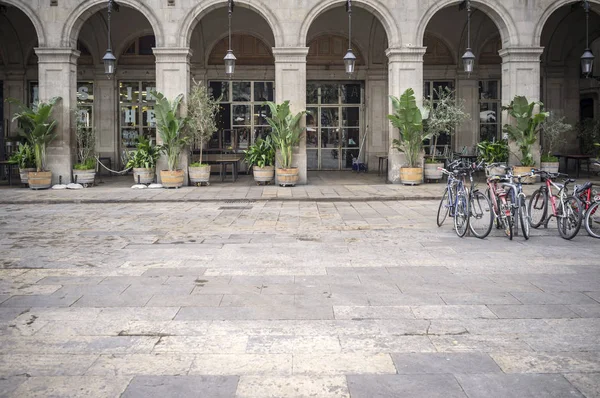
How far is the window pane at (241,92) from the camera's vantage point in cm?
2420

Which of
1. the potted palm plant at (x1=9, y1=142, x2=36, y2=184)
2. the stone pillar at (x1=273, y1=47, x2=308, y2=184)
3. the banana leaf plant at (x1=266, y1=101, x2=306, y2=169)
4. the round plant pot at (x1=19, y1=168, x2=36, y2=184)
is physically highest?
the stone pillar at (x1=273, y1=47, x2=308, y2=184)

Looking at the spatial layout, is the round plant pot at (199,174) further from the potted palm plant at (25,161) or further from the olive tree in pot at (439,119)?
the olive tree in pot at (439,119)

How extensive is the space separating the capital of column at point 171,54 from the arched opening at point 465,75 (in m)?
9.91

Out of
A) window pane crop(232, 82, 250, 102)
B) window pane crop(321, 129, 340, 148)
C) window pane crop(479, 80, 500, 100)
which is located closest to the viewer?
window pane crop(232, 82, 250, 102)

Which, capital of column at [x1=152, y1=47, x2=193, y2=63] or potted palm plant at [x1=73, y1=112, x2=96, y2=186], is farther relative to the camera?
potted palm plant at [x1=73, y1=112, x2=96, y2=186]

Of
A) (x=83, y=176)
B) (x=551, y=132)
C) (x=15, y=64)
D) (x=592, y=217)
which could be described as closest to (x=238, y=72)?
(x=83, y=176)

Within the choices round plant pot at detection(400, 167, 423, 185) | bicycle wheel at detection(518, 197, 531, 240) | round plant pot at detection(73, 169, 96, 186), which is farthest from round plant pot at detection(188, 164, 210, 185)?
bicycle wheel at detection(518, 197, 531, 240)

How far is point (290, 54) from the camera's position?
18703 millimetres

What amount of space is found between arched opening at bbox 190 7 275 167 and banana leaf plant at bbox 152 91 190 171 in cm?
502

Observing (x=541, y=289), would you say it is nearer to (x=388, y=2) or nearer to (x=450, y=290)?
(x=450, y=290)

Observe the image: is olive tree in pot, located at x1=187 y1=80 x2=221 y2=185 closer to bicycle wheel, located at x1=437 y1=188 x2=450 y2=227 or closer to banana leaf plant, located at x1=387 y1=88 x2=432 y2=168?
banana leaf plant, located at x1=387 y1=88 x2=432 y2=168

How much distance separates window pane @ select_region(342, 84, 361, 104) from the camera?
24.7m

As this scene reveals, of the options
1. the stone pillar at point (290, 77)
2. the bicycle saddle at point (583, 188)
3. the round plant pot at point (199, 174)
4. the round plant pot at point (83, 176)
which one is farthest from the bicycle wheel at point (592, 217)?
the round plant pot at point (83, 176)

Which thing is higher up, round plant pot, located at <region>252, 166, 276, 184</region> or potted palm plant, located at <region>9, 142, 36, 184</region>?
potted palm plant, located at <region>9, 142, 36, 184</region>
